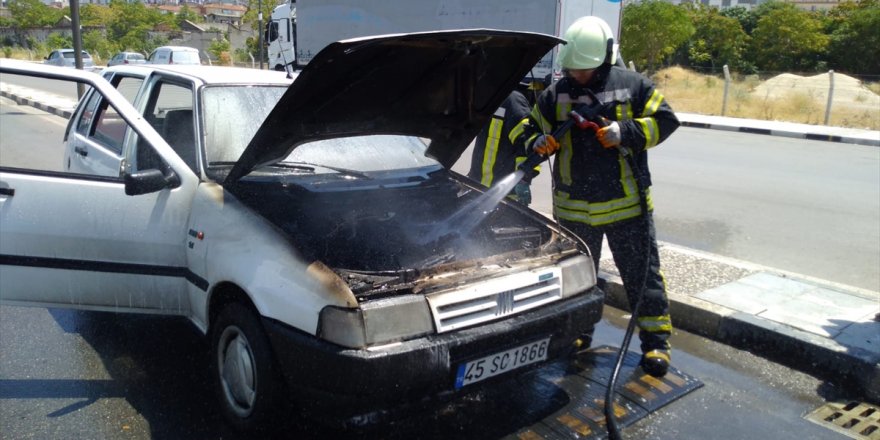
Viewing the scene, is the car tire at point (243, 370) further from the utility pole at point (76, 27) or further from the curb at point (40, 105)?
the curb at point (40, 105)

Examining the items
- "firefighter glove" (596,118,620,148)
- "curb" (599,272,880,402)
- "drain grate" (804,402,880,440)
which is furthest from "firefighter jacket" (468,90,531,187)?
"drain grate" (804,402,880,440)

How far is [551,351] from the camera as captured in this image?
10.2ft

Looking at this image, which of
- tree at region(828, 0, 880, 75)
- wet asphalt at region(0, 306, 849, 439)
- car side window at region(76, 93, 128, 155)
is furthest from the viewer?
tree at region(828, 0, 880, 75)

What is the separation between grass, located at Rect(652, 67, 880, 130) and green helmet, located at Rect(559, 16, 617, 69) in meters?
17.1

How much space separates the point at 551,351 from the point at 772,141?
44.9 feet

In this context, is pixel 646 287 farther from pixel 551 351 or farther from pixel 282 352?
pixel 282 352

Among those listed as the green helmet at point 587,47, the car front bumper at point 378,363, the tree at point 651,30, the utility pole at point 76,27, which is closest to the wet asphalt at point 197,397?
the car front bumper at point 378,363

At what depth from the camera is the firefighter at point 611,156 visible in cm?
350

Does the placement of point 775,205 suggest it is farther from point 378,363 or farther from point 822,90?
point 822,90

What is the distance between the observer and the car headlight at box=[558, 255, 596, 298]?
3.18m

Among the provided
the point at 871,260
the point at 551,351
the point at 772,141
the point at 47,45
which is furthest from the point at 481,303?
the point at 47,45

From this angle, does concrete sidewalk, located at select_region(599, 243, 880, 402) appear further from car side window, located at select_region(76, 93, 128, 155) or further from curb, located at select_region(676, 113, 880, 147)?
curb, located at select_region(676, 113, 880, 147)

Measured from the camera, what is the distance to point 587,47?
348cm

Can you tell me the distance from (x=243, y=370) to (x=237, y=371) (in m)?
0.06
